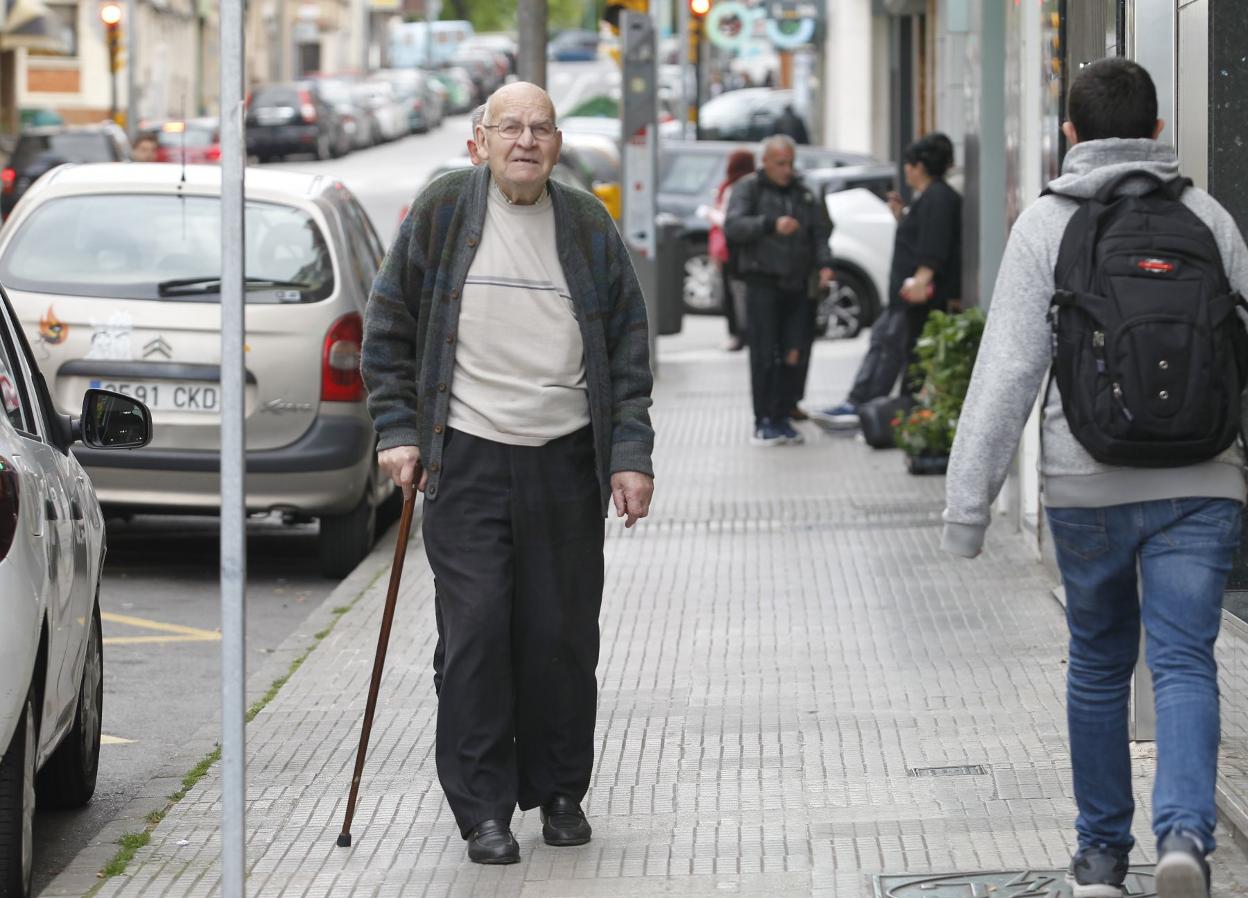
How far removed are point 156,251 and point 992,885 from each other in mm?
6093

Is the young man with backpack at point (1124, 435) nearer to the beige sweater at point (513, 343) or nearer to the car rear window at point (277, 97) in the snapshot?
the beige sweater at point (513, 343)

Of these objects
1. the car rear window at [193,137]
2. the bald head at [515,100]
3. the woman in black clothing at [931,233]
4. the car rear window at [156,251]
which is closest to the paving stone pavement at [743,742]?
the car rear window at [156,251]

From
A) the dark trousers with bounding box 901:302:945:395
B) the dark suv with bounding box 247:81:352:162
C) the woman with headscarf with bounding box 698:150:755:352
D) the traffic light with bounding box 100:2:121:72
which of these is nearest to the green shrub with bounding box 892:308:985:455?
the dark trousers with bounding box 901:302:945:395

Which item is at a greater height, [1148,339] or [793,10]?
[793,10]

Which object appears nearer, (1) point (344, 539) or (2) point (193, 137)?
(1) point (344, 539)

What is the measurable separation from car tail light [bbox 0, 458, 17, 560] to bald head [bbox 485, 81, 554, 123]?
1.33 m

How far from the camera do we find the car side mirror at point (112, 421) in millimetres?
5934

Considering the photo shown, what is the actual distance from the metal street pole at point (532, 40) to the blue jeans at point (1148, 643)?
1001 cm

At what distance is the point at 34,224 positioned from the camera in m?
10.2

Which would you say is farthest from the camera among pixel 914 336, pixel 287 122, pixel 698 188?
pixel 287 122

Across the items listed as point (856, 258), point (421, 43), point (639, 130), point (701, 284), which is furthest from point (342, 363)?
point (421, 43)

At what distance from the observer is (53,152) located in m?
30.7

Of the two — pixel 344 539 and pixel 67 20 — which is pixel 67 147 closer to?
pixel 344 539

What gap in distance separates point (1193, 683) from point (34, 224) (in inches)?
275
